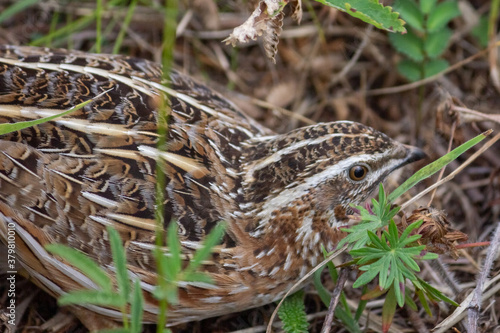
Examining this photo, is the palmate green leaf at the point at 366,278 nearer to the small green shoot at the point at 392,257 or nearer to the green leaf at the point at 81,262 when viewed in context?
the small green shoot at the point at 392,257

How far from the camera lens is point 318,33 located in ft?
17.7

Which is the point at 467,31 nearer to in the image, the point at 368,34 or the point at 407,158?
the point at 368,34

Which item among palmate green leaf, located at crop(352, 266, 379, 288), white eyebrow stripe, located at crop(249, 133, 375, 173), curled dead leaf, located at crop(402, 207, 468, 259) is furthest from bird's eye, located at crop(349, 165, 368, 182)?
palmate green leaf, located at crop(352, 266, 379, 288)

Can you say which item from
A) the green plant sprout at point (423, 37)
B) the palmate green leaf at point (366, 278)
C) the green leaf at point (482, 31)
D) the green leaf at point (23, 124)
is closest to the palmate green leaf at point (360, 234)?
the palmate green leaf at point (366, 278)

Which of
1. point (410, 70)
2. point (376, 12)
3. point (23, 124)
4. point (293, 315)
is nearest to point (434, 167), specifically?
point (376, 12)

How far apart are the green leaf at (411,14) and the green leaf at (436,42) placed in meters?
0.20

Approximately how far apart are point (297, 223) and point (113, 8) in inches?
113

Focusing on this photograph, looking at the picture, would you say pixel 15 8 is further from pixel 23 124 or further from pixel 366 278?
pixel 366 278

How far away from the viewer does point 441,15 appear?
4.68 m

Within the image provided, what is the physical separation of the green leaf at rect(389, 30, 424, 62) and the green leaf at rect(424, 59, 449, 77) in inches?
5.8

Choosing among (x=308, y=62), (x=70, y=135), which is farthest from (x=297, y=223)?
(x=308, y=62)

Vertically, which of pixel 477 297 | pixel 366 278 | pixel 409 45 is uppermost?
pixel 409 45

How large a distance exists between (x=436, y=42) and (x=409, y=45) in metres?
0.21

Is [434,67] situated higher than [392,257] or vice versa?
[434,67]
